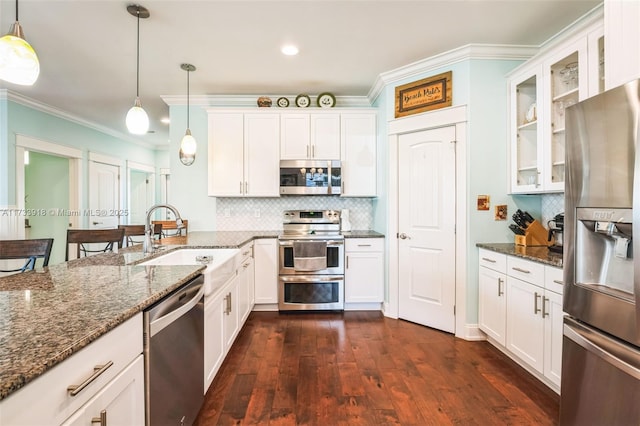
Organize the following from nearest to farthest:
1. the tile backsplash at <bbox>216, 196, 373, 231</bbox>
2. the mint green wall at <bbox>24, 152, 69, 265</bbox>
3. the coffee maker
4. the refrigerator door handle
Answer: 1. the refrigerator door handle
2. the coffee maker
3. the tile backsplash at <bbox>216, 196, 373, 231</bbox>
4. the mint green wall at <bbox>24, 152, 69, 265</bbox>

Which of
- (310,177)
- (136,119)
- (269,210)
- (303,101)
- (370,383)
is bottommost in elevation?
(370,383)

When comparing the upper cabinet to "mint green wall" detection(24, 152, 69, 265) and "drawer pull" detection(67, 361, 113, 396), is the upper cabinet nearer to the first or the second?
"drawer pull" detection(67, 361, 113, 396)

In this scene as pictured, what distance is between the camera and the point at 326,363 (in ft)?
7.68

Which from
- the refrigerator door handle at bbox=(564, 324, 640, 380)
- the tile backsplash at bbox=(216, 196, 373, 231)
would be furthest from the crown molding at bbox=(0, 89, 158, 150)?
the refrigerator door handle at bbox=(564, 324, 640, 380)

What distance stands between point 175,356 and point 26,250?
152 centimetres

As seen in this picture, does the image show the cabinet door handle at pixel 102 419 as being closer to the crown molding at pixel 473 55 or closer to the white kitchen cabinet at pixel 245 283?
the white kitchen cabinet at pixel 245 283

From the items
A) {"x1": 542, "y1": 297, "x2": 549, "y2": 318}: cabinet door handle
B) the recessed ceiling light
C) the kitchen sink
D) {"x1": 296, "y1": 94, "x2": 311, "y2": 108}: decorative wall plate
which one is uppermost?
the recessed ceiling light

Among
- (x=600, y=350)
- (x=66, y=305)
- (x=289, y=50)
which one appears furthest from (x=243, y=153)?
(x=600, y=350)

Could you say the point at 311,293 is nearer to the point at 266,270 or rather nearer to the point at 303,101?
the point at 266,270

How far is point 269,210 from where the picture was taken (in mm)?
4023

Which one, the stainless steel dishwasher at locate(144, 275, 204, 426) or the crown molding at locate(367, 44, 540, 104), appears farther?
the crown molding at locate(367, 44, 540, 104)

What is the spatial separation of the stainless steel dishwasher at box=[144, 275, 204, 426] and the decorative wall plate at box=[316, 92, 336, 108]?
2812mm

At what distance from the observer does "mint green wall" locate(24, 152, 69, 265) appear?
15.5 ft

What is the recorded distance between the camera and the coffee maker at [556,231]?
7.51ft
